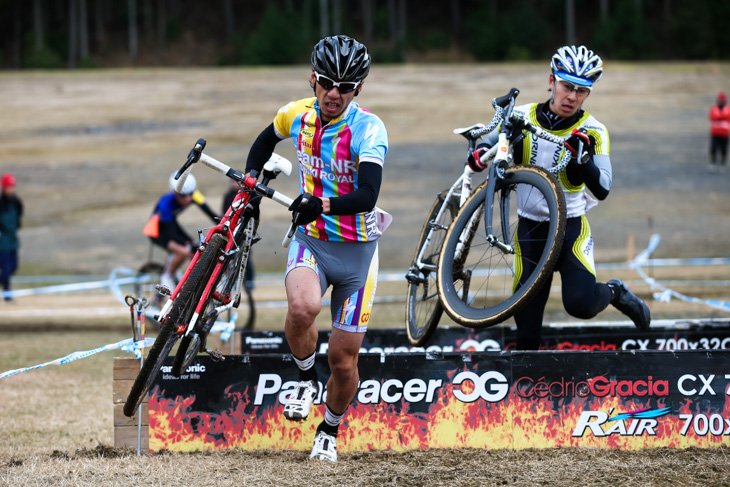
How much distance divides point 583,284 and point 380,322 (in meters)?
6.78

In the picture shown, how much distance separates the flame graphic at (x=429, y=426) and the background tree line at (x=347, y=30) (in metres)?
52.0

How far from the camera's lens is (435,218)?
762cm

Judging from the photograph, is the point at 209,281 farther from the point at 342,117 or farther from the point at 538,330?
the point at 538,330

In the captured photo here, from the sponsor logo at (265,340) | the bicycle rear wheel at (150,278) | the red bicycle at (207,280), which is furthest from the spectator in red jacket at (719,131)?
the red bicycle at (207,280)

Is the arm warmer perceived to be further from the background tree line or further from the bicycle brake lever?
the background tree line

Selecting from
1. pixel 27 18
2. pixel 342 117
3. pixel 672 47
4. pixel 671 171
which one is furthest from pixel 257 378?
pixel 27 18

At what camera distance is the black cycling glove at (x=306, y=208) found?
532 cm

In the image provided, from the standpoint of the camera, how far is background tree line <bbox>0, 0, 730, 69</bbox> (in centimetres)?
5697

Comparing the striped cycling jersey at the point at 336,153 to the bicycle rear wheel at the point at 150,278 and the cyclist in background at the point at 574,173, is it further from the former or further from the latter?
the bicycle rear wheel at the point at 150,278

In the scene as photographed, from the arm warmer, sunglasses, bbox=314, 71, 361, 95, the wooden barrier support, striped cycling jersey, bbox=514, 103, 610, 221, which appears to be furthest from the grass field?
sunglasses, bbox=314, 71, 361, 95

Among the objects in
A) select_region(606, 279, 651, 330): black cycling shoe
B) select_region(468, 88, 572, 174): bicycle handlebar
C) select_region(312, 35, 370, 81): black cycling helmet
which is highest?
select_region(312, 35, 370, 81): black cycling helmet

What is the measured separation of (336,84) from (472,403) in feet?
7.83

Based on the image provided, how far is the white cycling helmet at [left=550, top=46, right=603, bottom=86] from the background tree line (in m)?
51.4

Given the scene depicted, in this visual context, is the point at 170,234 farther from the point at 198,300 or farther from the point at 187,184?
the point at 198,300
